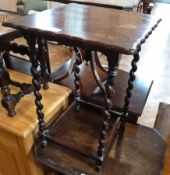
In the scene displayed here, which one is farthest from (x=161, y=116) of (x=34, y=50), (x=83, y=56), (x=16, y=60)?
(x=16, y=60)

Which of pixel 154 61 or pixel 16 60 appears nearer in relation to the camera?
pixel 16 60

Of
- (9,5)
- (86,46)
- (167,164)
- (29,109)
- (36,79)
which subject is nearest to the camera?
(86,46)

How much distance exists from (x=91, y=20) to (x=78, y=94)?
0.53 meters

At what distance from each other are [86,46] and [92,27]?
107 mm

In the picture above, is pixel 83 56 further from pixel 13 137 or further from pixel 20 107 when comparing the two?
pixel 13 137

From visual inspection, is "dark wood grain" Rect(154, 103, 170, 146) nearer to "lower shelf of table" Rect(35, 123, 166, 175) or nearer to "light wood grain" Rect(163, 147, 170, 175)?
"lower shelf of table" Rect(35, 123, 166, 175)

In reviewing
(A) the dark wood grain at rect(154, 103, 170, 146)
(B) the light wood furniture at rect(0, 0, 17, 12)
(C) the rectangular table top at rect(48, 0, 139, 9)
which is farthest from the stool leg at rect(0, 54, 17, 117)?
(B) the light wood furniture at rect(0, 0, 17, 12)

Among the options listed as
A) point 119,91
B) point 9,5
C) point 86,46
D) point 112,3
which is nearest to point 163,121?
point 119,91

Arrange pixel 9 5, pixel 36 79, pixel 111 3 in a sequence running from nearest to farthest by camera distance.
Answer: pixel 36 79, pixel 111 3, pixel 9 5

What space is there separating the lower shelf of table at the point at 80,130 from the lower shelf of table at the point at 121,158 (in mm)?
40

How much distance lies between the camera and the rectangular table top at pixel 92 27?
0.60 meters

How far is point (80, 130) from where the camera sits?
1.06m

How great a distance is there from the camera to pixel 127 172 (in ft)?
2.97

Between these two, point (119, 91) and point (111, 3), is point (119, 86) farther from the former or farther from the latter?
point (111, 3)
